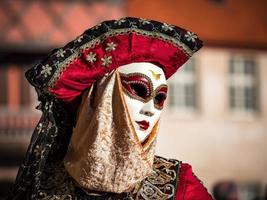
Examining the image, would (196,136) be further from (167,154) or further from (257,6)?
(257,6)

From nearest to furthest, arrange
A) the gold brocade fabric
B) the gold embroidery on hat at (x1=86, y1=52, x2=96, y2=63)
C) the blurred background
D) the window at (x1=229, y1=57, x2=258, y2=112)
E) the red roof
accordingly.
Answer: the gold brocade fabric
the gold embroidery on hat at (x1=86, y1=52, x2=96, y2=63)
the blurred background
the red roof
the window at (x1=229, y1=57, x2=258, y2=112)

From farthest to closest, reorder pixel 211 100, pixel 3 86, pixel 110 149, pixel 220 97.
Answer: pixel 220 97, pixel 211 100, pixel 3 86, pixel 110 149

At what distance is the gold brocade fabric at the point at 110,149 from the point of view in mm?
2545

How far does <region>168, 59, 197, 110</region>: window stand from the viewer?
1125 centimetres

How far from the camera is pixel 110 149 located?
101 inches

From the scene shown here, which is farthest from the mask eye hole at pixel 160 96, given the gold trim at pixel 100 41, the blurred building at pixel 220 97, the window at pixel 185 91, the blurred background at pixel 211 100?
the window at pixel 185 91

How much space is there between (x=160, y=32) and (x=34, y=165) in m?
0.60

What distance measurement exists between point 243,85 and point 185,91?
0.93 meters

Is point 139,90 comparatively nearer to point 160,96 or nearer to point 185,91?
point 160,96

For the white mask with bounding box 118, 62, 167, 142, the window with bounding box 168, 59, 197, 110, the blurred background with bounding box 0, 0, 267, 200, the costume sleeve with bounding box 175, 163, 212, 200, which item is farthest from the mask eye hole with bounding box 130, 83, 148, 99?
the window with bounding box 168, 59, 197, 110

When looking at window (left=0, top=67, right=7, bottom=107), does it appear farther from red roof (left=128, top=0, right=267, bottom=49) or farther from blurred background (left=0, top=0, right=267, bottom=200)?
red roof (left=128, top=0, right=267, bottom=49)

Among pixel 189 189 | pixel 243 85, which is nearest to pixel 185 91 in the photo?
pixel 243 85

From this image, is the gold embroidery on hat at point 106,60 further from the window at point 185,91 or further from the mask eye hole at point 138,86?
the window at point 185,91

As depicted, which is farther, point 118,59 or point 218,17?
point 218,17
